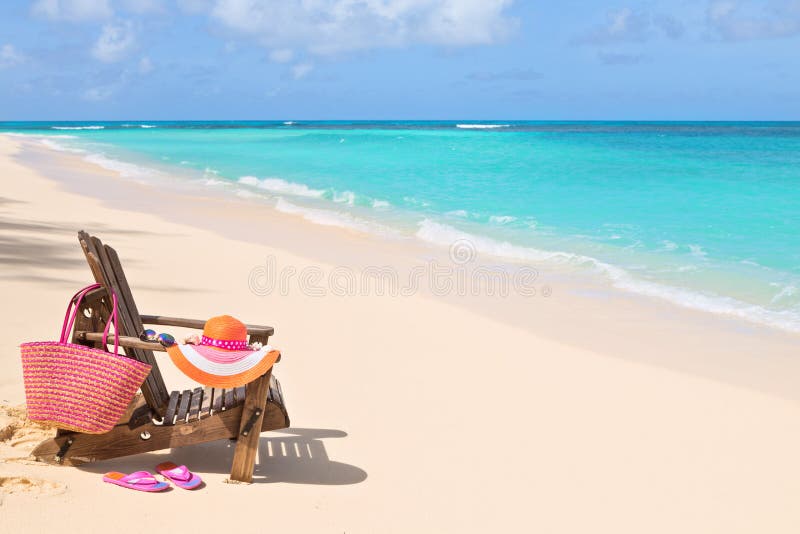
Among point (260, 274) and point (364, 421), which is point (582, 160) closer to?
point (260, 274)

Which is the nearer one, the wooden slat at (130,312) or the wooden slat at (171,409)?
the wooden slat at (171,409)

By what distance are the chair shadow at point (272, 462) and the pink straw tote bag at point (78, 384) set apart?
0.44 meters

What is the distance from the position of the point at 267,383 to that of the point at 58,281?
533 cm

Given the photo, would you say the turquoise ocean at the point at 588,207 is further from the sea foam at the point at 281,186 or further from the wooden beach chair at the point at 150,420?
the wooden beach chair at the point at 150,420

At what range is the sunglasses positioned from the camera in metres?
3.97

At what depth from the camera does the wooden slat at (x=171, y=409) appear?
13.9ft

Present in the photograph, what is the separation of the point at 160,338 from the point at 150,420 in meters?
0.54

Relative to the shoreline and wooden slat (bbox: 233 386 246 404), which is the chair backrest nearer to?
wooden slat (bbox: 233 386 246 404)

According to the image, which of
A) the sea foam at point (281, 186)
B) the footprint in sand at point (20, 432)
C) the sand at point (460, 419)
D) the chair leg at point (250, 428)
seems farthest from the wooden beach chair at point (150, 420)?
the sea foam at point (281, 186)

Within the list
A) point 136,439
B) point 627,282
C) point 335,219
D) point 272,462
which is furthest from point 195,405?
point 335,219

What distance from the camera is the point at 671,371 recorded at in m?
6.76

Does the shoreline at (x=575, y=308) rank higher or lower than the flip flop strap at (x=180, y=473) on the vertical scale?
higher

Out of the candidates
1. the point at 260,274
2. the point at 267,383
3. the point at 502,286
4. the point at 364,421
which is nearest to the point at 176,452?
the point at 267,383

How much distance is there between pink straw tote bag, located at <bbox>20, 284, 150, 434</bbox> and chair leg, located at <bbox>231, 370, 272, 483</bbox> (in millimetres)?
571
